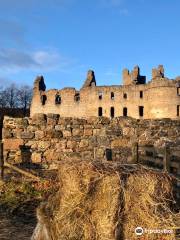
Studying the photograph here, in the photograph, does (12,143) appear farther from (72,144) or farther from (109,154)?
(109,154)

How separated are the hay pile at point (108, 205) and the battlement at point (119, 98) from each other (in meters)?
50.5

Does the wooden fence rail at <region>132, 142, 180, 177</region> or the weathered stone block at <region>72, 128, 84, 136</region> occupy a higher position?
the weathered stone block at <region>72, 128, 84, 136</region>

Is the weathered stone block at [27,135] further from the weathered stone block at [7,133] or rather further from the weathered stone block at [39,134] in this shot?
the weathered stone block at [7,133]

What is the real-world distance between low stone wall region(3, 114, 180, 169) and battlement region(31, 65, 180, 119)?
144 feet

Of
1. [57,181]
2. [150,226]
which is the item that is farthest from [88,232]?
[57,181]

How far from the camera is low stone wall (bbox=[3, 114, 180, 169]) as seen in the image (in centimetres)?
1085

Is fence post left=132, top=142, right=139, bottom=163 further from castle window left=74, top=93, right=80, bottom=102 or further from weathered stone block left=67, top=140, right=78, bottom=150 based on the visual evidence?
castle window left=74, top=93, right=80, bottom=102

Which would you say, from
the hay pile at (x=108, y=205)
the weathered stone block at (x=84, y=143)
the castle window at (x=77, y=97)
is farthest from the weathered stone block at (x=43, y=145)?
the castle window at (x=77, y=97)

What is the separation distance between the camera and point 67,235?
4.61 m

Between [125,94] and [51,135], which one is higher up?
[125,94]

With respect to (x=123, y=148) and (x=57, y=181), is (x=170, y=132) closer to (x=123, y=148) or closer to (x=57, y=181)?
(x=123, y=148)

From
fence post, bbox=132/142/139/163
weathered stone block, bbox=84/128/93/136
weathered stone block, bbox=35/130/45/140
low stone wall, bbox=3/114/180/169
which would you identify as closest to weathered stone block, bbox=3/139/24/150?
low stone wall, bbox=3/114/180/169

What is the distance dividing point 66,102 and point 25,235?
185 ft

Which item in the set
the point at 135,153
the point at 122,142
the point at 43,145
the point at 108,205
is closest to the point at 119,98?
the point at 122,142
